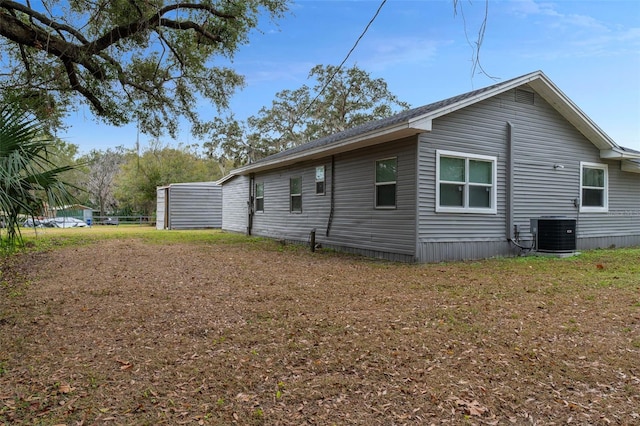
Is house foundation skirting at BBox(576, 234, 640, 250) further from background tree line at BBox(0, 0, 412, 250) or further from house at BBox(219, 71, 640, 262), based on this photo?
background tree line at BBox(0, 0, 412, 250)

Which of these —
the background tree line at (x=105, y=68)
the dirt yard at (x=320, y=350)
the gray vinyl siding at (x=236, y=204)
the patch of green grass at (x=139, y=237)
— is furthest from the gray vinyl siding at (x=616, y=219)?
the gray vinyl siding at (x=236, y=204)

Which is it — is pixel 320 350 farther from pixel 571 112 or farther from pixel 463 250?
pixel 571 112

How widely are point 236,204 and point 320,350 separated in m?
16.1

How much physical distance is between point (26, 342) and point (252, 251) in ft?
25.0

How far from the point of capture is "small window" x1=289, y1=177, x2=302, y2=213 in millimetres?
13620

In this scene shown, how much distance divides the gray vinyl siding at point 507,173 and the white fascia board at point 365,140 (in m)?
0.54

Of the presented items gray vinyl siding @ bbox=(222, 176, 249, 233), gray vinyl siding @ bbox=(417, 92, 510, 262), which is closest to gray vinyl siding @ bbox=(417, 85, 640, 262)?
gray vinyl siding @ bbox=(417, 92, 510, 262)

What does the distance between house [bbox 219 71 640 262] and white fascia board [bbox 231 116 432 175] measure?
0.10 feet

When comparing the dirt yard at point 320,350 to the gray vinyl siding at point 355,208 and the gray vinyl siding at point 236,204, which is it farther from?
the gray vinyl siding at point 236,204

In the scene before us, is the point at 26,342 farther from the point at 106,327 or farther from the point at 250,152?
the point at 250,152

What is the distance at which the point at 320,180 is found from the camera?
40.7 feet

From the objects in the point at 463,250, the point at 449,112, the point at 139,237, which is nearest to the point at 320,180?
the point at 449,112

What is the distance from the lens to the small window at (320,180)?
1230 cm

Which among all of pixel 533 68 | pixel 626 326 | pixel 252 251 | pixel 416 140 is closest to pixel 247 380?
pixel 626 326
